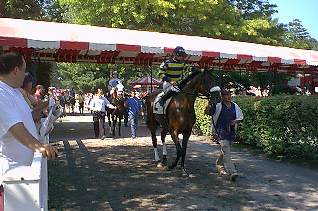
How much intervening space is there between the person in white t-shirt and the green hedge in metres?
8.73

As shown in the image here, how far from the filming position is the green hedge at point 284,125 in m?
11.0

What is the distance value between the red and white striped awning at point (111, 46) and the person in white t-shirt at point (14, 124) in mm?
7535

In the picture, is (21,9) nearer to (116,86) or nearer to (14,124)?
(116,86)

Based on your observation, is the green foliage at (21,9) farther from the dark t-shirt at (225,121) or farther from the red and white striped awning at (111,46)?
the dark t-shirt at (225,121)

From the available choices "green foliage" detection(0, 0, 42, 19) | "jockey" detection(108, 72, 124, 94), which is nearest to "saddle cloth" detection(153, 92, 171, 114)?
"jockey" detection(108, 72, 124, 94)

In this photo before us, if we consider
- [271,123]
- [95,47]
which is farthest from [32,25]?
[271,123]

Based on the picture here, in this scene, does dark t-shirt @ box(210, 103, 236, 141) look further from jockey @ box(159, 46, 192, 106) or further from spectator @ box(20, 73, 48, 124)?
spectator @ box(20, 73, 48, 124)

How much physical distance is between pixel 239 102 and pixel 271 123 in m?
3.03

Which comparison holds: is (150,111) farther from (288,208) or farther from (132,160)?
(288,208)

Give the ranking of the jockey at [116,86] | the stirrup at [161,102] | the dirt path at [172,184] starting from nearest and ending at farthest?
the dirt path at [172,184] → the stirrup at [161,102] → the jockey at [116,86]

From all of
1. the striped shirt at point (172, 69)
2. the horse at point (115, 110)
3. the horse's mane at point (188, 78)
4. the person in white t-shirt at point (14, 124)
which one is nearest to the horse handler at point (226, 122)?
the horse's mane at point (188, 78)

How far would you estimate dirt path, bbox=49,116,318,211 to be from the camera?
757 cm

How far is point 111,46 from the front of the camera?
40.0 ft

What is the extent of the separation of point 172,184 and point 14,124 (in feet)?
20.4
